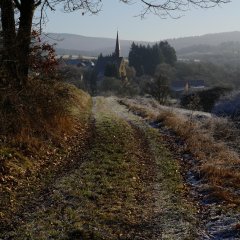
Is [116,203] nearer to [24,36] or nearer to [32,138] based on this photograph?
[32,138]

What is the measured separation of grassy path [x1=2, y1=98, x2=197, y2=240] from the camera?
927cm

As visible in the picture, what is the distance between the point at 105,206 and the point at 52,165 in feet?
12.3

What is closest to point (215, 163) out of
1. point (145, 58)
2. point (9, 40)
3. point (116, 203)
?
point (116, 203)

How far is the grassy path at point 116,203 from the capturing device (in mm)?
9266

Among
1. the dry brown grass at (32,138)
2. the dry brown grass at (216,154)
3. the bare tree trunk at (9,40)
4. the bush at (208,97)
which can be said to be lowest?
the bush at (208,97)

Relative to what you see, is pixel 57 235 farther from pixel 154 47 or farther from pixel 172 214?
pixel 154 47

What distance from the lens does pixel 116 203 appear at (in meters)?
11.0

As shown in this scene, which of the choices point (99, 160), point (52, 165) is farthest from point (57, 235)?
point (99, 160)

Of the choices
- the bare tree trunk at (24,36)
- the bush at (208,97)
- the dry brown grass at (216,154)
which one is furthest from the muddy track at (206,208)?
the bush at (208,97)

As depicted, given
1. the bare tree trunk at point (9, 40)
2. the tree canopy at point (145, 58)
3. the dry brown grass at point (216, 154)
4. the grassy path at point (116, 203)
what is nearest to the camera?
the grassy path at point (116, 203)

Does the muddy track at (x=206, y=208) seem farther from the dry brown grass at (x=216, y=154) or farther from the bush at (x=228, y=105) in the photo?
the bush at (x=228, y=105)

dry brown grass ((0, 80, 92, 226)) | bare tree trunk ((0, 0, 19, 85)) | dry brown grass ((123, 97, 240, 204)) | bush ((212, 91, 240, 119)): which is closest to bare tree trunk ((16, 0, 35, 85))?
bare tree trunk ((0, 0, 19, 85))

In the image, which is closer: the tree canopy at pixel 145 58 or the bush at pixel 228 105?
the bush at pixel 228 105

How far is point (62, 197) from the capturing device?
1116 cm
